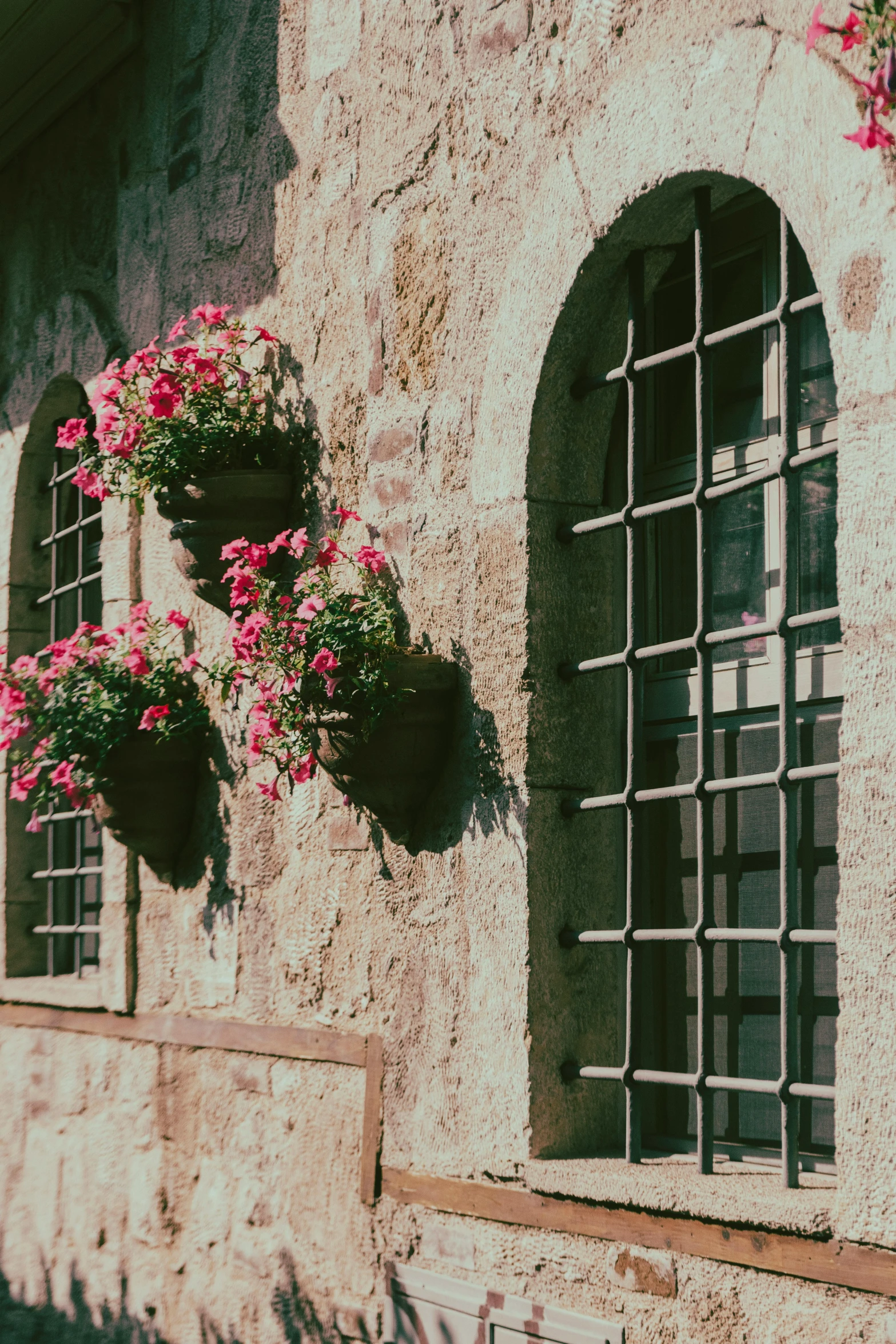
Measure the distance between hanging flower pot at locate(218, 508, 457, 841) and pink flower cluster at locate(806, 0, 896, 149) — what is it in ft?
4.62

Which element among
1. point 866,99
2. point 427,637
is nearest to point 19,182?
point 427,637

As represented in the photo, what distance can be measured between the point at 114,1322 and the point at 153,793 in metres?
1.53

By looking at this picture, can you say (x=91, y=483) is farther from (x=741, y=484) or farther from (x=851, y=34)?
(x=851, y=34)

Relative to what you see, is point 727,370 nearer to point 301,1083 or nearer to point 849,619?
point 849,619

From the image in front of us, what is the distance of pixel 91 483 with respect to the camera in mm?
4031

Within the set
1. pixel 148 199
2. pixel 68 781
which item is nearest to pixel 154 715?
pixel 68 781

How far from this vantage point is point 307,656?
3.15 m

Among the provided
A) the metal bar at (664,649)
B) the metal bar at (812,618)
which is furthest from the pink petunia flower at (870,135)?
the metal bar at (664,649)

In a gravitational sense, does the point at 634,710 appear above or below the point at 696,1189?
above

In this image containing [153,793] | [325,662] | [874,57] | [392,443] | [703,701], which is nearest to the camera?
[874,57]

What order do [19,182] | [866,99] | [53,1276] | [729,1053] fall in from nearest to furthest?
[866,99]
[729,1053]
[53,1276]
[19,182]

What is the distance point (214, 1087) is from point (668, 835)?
1605 millimetres

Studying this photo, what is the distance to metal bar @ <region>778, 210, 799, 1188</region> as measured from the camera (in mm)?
2445

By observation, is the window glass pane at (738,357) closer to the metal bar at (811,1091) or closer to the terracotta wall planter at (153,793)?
the metal bar at (811,1091)
